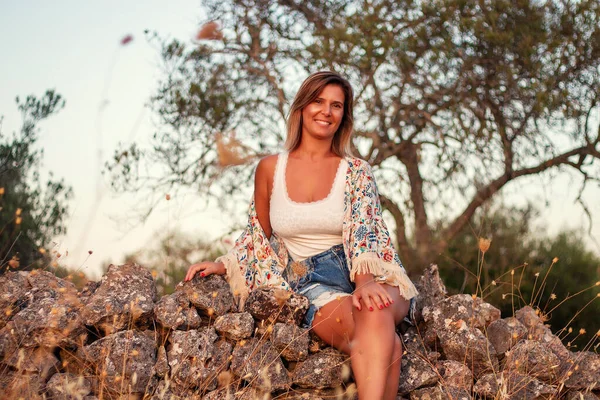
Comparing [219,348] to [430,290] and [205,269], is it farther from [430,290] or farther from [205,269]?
[430,290]

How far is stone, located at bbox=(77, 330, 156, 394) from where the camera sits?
3.44m

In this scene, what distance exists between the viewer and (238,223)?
27.7 feet

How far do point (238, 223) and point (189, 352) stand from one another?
492 cm

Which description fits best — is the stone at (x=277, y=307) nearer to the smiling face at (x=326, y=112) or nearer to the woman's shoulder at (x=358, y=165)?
the woman's shoulder at (x=358, y=165)

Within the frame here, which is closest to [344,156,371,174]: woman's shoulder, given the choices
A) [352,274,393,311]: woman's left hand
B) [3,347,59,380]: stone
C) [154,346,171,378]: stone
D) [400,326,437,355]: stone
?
[352,274,393,311]: woman's left hand

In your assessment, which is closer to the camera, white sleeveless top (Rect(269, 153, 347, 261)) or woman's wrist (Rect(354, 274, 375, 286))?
woman's wrist (Rect(354, 274, 375, 286))

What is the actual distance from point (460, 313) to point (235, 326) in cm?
132

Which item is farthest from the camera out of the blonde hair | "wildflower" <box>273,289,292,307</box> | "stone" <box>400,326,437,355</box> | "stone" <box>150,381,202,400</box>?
the blonde hair

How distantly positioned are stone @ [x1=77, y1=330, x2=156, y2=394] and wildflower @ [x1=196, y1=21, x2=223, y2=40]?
5.43 meters

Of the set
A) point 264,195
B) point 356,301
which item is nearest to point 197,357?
point 356,301

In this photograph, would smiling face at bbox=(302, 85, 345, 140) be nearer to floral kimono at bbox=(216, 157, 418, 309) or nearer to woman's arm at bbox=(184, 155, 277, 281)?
floral kimono at bbox=(216, 157, 418, 309)

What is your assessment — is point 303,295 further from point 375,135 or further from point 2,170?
point 2,170

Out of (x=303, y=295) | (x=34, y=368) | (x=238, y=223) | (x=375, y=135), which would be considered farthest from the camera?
(x=238, y=223)

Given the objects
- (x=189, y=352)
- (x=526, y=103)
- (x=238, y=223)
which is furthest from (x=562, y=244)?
(x=189, y=352)
